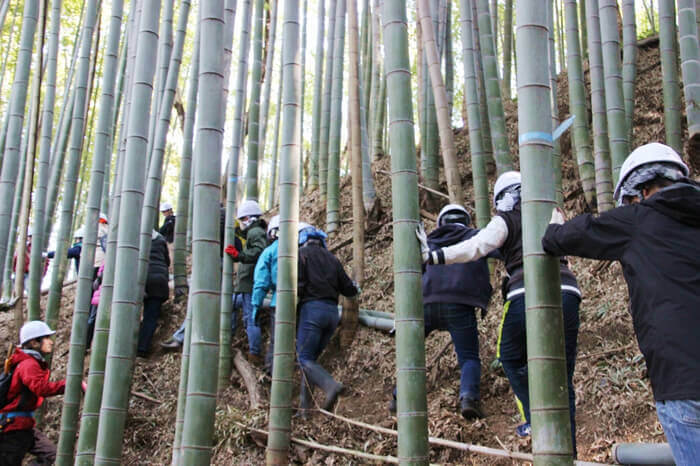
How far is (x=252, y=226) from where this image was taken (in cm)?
579

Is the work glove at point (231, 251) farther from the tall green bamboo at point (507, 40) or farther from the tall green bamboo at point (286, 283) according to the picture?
the tall green bamboo at point (507, 40)

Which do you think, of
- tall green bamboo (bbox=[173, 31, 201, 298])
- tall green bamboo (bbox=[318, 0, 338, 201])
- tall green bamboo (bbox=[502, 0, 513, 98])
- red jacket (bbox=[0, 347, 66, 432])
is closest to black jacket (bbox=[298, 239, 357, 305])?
red jacket (bbox=[0, 347, 66, 432])

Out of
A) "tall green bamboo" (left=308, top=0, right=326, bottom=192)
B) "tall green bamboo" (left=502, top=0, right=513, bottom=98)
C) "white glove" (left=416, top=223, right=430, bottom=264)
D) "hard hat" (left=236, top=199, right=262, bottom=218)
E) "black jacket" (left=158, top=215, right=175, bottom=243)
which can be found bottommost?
"white glove" (left=416, top=223, right=430, bottom=264)

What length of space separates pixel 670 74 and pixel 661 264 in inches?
158

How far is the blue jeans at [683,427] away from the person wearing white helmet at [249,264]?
385 centimetres

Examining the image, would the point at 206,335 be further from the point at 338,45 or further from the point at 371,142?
the point at 371,142

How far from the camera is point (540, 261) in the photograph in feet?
7.38

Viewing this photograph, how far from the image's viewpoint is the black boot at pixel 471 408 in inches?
161

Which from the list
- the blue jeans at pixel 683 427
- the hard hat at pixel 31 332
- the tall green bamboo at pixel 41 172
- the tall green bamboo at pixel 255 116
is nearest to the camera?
the blue jeans at pixel 683 427

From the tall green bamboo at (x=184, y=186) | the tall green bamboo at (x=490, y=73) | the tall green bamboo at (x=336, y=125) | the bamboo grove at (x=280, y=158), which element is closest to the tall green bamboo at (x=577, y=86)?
the bamboo grove at (x=280, y=158)

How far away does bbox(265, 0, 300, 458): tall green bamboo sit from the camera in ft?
13.1

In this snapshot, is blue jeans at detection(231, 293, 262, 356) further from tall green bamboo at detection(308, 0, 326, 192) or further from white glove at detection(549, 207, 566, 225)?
white glove at detection(549, 207, 566, 225)

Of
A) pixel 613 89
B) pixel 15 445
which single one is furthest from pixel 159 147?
pixel 613 89

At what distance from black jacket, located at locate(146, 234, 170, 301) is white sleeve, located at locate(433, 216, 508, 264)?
382 cm
